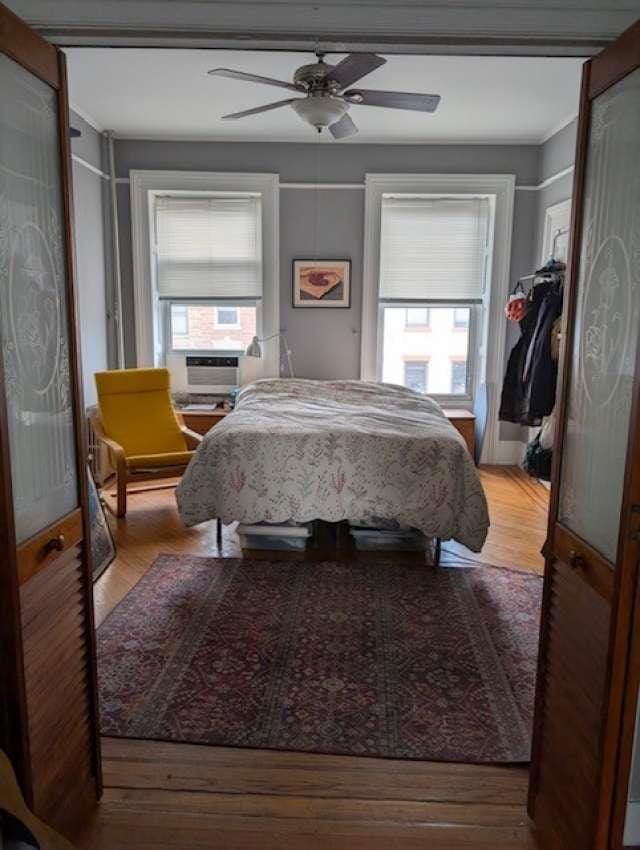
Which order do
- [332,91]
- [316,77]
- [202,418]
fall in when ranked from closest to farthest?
[316,77] < [332,91] < [202,418]

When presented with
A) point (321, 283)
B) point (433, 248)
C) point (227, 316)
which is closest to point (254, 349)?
point (227, 316)

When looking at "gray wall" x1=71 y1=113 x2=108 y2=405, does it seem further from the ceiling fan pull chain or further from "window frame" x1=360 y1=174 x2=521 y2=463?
"window frame" x1=360 y1=174 x2=521 y2=463

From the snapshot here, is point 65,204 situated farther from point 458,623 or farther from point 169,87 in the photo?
point 169,87

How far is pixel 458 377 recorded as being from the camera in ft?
18.9

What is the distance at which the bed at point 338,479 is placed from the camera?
3340 millimetres

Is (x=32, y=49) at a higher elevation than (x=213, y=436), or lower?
higher

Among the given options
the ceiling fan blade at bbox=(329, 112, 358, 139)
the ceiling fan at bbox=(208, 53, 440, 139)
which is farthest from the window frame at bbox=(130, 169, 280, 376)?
the ceiling fan at bbox=(208, 53, 440, 139)

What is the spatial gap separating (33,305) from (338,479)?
7.25ft

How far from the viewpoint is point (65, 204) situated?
150 cm

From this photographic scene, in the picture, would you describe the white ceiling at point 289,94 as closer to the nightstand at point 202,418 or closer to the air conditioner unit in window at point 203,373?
the air conditioner unit in window at point 203,373

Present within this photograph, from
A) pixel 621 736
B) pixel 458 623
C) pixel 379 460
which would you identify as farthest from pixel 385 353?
pixel 621 736

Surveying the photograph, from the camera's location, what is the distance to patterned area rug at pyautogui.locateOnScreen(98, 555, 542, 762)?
209cm

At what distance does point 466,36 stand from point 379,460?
224 centimetres

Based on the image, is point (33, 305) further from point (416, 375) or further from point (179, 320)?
point (416, 375)
